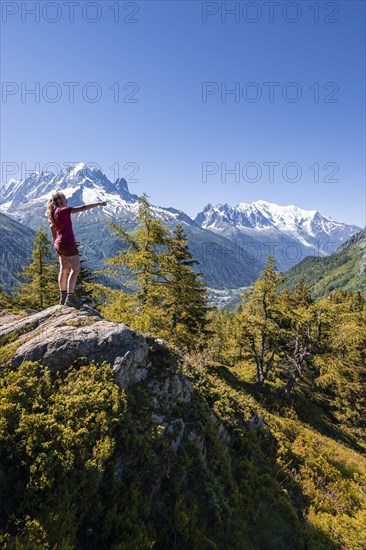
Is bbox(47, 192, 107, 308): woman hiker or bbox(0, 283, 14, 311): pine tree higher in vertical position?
bbox(47, 192, 107, 308): woman hiker

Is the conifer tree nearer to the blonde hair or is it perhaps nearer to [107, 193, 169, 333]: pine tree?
[107, 193, 169, 333]: pine tree

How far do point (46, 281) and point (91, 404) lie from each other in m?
23.1

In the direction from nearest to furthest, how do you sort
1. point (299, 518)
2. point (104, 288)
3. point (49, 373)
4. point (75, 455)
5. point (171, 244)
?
point (75, 455) → point (49, 373) → point (299, 518) → point (104, 288) → point (171, 244)

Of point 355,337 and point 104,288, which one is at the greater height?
point 104,288

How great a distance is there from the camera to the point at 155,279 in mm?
19656

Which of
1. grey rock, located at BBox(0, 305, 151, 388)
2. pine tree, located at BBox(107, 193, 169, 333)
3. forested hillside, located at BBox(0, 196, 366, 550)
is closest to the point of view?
forested hillside, located at BBox(0, 196, 366, 550)

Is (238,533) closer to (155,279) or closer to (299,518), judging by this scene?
(299,518)

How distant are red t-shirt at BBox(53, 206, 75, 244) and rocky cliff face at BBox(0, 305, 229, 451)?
2167 mm

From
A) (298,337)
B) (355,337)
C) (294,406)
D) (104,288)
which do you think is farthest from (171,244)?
(355,337)

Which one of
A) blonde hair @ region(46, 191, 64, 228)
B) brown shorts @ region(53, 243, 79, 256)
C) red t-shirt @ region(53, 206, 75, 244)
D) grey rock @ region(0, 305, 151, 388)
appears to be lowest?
grey rock @ region(0, 305, 151, 388)

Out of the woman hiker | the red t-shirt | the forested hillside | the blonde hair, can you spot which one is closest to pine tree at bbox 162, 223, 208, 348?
the forested hillside

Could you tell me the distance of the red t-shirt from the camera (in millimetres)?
8719

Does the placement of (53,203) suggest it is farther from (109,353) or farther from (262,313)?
(262,313)

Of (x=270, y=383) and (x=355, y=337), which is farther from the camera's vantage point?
(x=355, y=337)
